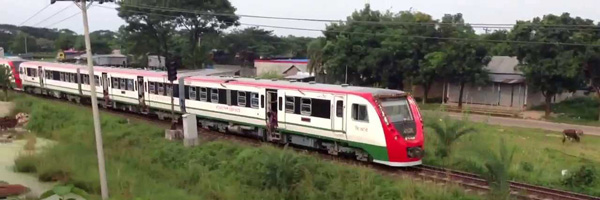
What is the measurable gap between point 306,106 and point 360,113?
7.09 ft

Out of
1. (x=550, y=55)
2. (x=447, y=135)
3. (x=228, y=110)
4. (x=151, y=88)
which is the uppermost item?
(x=550, y=55)

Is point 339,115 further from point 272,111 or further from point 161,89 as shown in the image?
point 161,89

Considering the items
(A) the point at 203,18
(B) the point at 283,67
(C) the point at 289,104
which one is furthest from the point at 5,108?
(B) the point at 283,67

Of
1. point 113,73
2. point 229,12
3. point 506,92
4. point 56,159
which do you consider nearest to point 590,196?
point 56,159

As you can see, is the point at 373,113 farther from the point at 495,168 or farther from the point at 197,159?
the point at 197,159

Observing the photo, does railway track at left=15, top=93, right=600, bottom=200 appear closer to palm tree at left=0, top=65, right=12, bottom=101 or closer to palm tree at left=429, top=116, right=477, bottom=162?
palm tree at left=429, top=116, right=477, bottom=162

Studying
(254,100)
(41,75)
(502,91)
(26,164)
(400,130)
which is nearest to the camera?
(400,130)

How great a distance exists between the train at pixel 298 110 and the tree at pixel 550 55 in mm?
16645

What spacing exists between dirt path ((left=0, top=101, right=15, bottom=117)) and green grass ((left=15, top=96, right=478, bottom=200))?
1016 centimetres

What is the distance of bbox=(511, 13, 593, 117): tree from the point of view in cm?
2786

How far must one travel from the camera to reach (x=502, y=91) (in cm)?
3453

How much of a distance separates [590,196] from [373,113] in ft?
16.4

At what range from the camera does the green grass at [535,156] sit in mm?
13570

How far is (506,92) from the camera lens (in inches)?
1355
